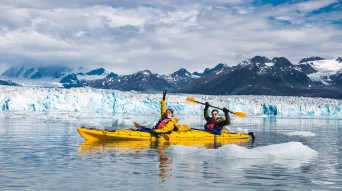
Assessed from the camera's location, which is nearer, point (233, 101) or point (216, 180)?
point (216, 180)

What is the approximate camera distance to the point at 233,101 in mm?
58938

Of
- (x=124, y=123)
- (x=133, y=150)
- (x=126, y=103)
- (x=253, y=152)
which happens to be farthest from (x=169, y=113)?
(x=126, y=103)

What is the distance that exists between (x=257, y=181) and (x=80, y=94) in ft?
150

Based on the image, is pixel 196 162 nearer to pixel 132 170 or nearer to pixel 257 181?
pixel 132 170

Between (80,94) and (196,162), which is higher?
(80,94)

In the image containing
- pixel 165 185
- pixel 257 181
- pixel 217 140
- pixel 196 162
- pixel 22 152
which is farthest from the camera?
pixel 217 140

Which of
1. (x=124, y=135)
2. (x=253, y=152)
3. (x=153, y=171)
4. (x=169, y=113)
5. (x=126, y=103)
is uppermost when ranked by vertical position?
(x=126, y=103)

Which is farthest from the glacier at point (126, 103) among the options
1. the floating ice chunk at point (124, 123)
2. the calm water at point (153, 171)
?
the calm water at point (153, 171)

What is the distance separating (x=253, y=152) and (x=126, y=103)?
45042mm

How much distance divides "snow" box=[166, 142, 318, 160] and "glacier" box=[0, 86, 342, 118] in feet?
→ 131

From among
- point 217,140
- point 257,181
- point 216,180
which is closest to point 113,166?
point 216,180

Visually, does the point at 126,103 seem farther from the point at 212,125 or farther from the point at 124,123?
the point at 212,125

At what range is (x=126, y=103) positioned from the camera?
55781 mm

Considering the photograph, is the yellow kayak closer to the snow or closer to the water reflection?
the water reflection
